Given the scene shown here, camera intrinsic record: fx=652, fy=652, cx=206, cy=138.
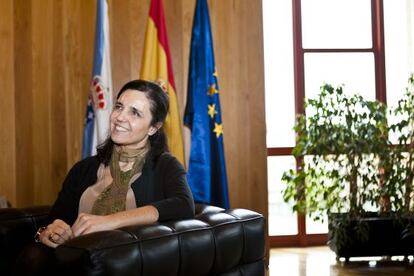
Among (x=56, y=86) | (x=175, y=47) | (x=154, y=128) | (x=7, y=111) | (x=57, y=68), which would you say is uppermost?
(x=175, y=47)

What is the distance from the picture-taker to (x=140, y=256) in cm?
179

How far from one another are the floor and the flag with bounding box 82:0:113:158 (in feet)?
4.89

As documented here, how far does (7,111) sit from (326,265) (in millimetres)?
2467

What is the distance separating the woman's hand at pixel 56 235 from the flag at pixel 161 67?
5.89 feet

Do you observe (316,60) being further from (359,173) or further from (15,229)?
(15,229)

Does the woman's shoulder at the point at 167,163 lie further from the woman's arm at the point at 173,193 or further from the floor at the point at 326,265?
the floor at the point at 326,265

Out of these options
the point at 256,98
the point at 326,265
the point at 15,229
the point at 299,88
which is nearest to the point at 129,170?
the point at 15,229

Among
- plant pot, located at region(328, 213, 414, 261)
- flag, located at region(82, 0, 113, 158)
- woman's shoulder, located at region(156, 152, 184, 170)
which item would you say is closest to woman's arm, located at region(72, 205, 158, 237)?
woman's shoulder, located at region(156, 152, 184, 170)

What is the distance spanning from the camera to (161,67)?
158 inches

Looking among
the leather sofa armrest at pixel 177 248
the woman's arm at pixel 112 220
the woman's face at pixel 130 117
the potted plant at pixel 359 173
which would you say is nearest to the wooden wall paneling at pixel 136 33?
the potted plant at pixel 359 173

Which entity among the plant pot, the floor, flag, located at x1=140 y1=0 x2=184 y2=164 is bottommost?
the floor

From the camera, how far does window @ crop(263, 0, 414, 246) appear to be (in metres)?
5.52

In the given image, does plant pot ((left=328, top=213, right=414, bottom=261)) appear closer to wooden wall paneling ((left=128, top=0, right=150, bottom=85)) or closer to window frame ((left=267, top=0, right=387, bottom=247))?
window frame ((left=267, top=0, right=387, bottom=247))

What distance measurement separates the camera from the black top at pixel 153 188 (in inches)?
85.7
